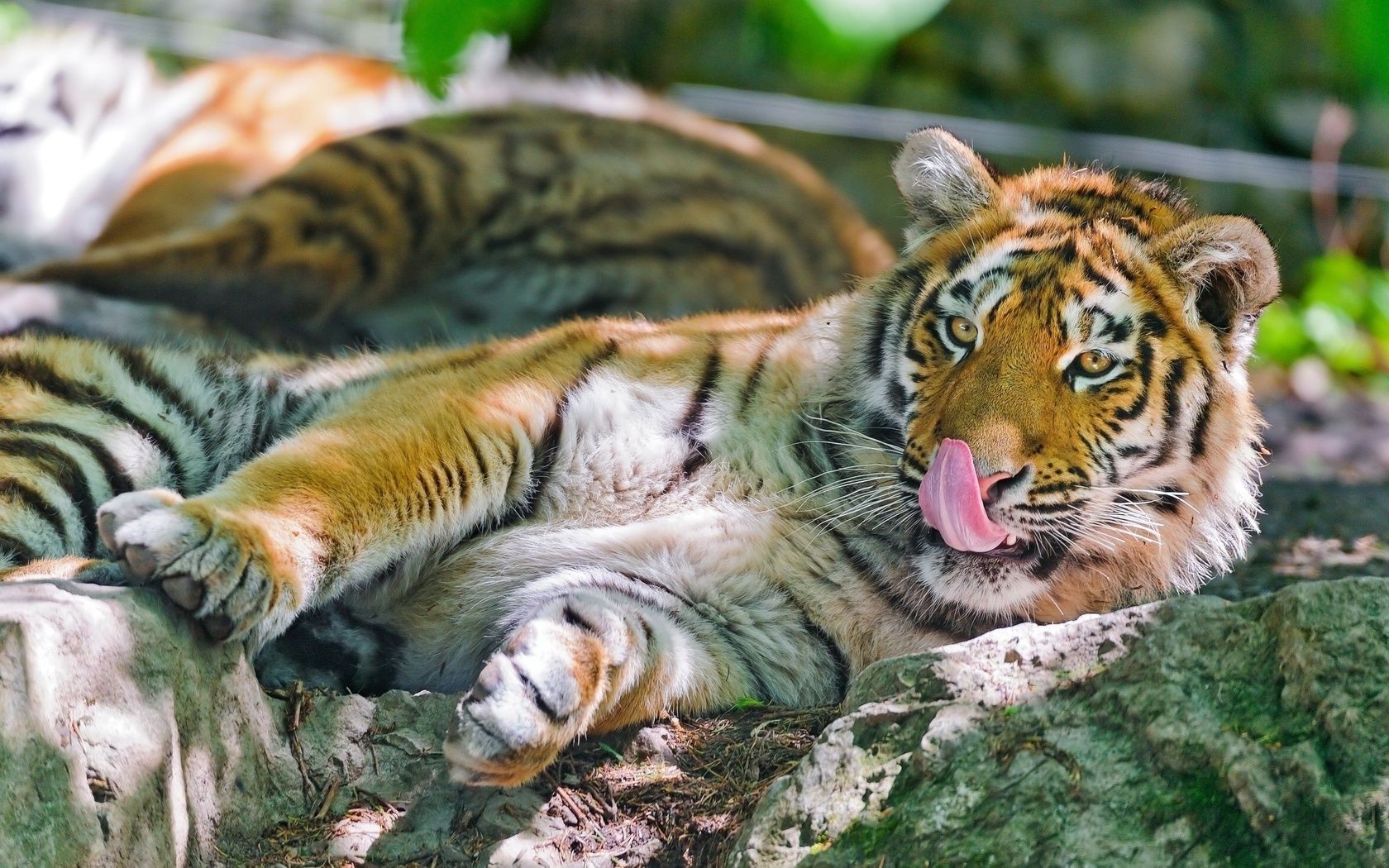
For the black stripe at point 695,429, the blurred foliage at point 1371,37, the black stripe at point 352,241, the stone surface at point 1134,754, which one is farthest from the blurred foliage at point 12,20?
the blurred foliage at point 1371,37

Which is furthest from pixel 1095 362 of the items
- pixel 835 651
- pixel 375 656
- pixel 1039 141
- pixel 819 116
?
pixel 1039 141

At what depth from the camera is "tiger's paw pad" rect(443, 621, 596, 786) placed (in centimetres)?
192

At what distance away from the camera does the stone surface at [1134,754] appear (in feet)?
5.38

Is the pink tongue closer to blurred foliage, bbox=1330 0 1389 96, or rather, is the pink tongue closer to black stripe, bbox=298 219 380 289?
blurred foliage, bbox=1330 0 1389 96

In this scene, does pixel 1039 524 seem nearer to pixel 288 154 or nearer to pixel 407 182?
pixel 407 182

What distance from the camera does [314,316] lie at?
14.4 feet

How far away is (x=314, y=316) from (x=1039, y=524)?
2754 mm

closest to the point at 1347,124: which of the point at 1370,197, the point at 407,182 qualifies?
the point at 1370,197

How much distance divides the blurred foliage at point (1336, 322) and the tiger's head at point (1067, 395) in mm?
3031

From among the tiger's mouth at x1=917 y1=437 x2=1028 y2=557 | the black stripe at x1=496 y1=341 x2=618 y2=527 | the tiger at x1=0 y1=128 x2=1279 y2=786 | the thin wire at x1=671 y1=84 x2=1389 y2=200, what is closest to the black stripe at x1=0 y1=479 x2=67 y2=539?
→ the tiger at x1=0 y1=128 x2=1279 y2=786

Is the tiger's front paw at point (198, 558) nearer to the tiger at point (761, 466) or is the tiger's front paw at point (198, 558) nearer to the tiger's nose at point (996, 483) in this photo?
the tiger at point (761, 466)

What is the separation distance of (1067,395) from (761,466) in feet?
1.88

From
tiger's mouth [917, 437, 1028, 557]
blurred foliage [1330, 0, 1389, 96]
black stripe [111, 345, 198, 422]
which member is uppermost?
blurred foliage [1330, 0, 1389, 96]

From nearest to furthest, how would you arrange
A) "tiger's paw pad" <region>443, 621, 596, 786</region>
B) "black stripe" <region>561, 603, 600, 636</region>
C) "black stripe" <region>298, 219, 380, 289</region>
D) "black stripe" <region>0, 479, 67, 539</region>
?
"tiger's paw pad" <region>443, 621, 596, 786</region>, "black stripe" <region>561, 603, 600, 636</region>, "black stripe" <region>0, 479, 67, 539</region>, "black stripe" <region>298, 219, 380, 289</region>
